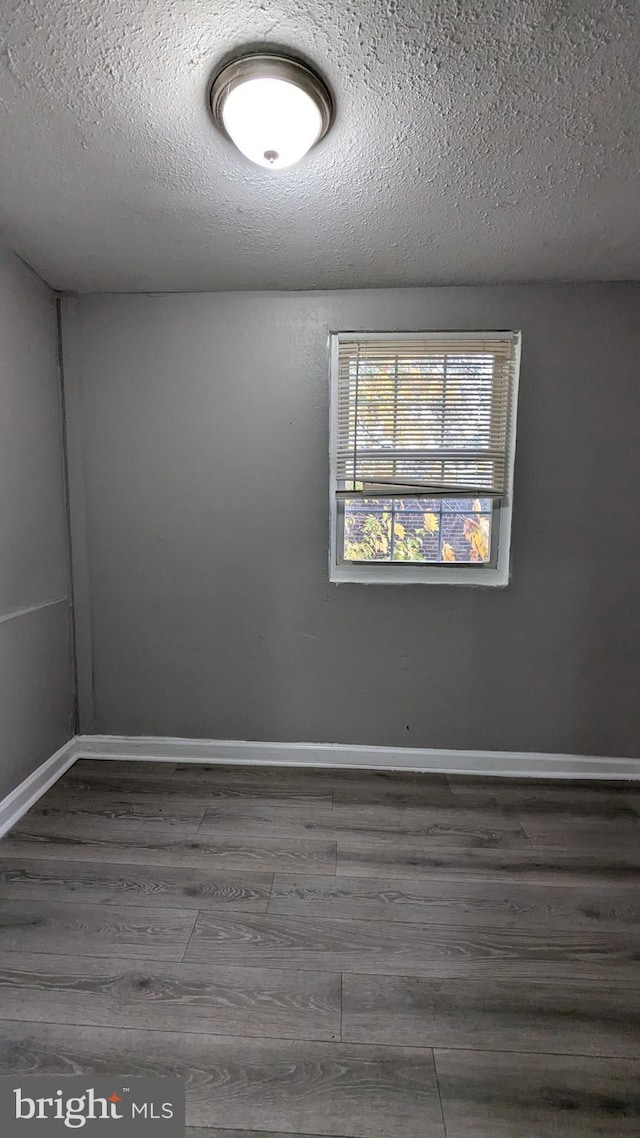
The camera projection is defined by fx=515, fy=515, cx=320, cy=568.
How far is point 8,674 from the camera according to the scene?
6.94ft

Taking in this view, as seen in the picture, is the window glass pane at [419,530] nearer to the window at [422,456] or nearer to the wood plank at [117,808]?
the window at [422,456]

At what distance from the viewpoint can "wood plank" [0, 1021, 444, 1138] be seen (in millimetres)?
1085

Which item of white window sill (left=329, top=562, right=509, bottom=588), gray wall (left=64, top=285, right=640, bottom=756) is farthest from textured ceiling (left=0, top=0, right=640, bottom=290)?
white window sill (left=329, top=562, right=509, bottom=588)

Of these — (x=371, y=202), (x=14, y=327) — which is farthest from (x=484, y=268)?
(x=14, y=327)

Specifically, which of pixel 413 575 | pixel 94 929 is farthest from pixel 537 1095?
pixel 413 575

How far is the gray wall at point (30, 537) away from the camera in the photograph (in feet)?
6.88

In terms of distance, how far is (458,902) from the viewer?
66.2 inches

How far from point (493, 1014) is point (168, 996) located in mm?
841

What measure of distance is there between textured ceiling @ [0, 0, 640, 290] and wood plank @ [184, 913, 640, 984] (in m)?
2.34

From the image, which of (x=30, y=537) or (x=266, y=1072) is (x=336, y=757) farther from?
(x=30, y=537)

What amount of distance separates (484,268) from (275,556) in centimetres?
154

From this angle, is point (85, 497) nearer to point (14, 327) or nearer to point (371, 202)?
point (14, 327)

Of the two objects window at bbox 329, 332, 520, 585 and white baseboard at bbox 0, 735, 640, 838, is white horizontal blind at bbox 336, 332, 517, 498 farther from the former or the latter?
white baseboard at bbox 0, 735, 640, 838

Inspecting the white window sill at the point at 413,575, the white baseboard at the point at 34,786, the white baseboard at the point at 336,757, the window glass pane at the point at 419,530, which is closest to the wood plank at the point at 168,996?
the white baseboard at the point at 34,786
